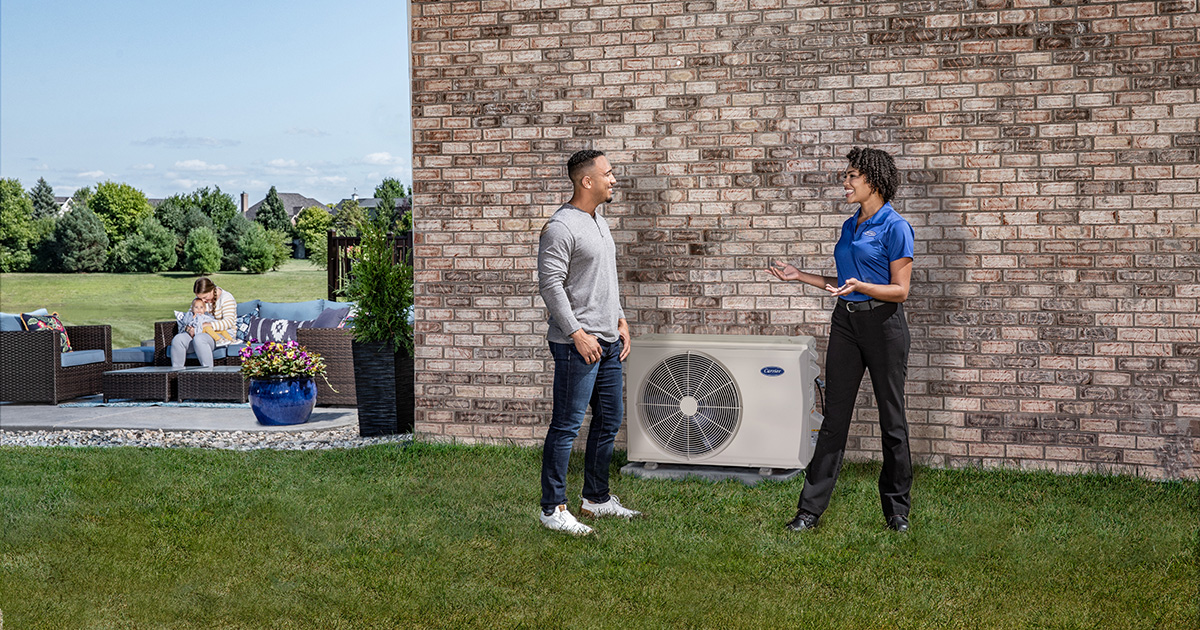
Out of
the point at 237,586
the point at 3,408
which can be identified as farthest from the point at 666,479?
the point at 3,408

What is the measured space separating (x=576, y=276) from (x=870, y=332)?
122 centimetres

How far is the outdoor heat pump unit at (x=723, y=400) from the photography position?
4.86m

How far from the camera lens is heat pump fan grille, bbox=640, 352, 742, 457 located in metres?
4.92

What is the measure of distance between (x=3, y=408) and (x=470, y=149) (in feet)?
19.2

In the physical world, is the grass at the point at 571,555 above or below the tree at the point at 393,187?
below

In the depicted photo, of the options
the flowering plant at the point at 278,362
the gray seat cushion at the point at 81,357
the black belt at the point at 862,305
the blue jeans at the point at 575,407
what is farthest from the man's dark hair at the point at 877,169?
the gray seat cushion at the point at 81,357

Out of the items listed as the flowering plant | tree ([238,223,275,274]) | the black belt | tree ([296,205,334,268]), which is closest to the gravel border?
the flowering plant

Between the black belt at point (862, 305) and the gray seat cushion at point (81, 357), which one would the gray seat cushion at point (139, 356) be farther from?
the black belt at point (862, 305)

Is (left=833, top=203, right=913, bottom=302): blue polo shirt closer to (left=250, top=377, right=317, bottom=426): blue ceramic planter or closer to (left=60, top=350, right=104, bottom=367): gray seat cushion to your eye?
(left=250, top=377, right=317, bottom=426): blue ceramic planter

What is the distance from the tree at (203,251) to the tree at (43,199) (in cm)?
649

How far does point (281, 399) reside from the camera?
24.2 ft

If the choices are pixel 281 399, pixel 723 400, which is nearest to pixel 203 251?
pixel 281 399

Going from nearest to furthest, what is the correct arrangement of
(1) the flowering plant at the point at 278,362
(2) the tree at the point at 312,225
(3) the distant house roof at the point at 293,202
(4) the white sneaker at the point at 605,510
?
(4) the white sneaker at the point at 605,510 < (1) the flowering plant at the point at 278,362 < (2) the tree at the point at 312,225 < (3) the distant house roof at the point at 293,202

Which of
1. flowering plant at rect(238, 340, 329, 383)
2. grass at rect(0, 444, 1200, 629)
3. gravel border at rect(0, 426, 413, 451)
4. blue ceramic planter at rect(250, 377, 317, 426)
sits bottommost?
gravel border at rect(0, 426, 413, 451)
